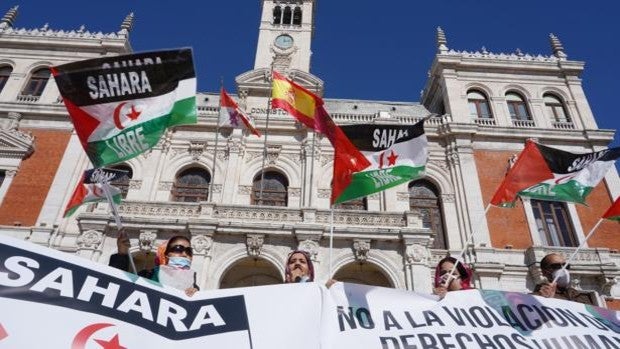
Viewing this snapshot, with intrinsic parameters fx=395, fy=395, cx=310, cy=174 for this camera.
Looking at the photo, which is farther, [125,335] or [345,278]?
[345,278]

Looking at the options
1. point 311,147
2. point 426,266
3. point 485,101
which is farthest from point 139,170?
point 485,101

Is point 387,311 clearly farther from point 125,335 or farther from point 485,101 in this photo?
point 485,101

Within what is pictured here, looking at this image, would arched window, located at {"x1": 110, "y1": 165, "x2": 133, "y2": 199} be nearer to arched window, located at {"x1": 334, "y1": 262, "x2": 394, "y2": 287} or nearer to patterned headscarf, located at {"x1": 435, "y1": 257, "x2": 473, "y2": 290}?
arched window, located at {"x1": 334, "y1": 262, "x2": 394, "y2": 287}

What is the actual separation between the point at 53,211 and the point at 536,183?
1691cm

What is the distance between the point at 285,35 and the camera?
84.9ft

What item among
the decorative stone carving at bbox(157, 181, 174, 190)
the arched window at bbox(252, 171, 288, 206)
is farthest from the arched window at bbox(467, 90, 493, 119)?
the decorative stone carving at bbox(157, 181, 174, 190)

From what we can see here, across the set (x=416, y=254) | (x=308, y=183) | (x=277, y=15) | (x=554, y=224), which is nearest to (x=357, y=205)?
(x=308, y=183)

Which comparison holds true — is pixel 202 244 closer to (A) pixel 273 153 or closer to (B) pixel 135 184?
(B) pixel 135 184

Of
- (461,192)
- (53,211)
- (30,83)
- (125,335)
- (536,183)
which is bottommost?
(125,335)

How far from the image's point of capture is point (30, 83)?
67.4 feet

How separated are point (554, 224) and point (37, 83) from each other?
85.0ft

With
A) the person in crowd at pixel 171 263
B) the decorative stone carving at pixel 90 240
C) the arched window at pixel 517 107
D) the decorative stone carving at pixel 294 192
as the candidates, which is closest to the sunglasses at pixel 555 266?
the person in crowd at pixel 171 263

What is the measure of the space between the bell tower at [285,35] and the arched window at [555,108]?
13.3m

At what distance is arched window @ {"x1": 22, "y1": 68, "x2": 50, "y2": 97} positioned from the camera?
20.1m
